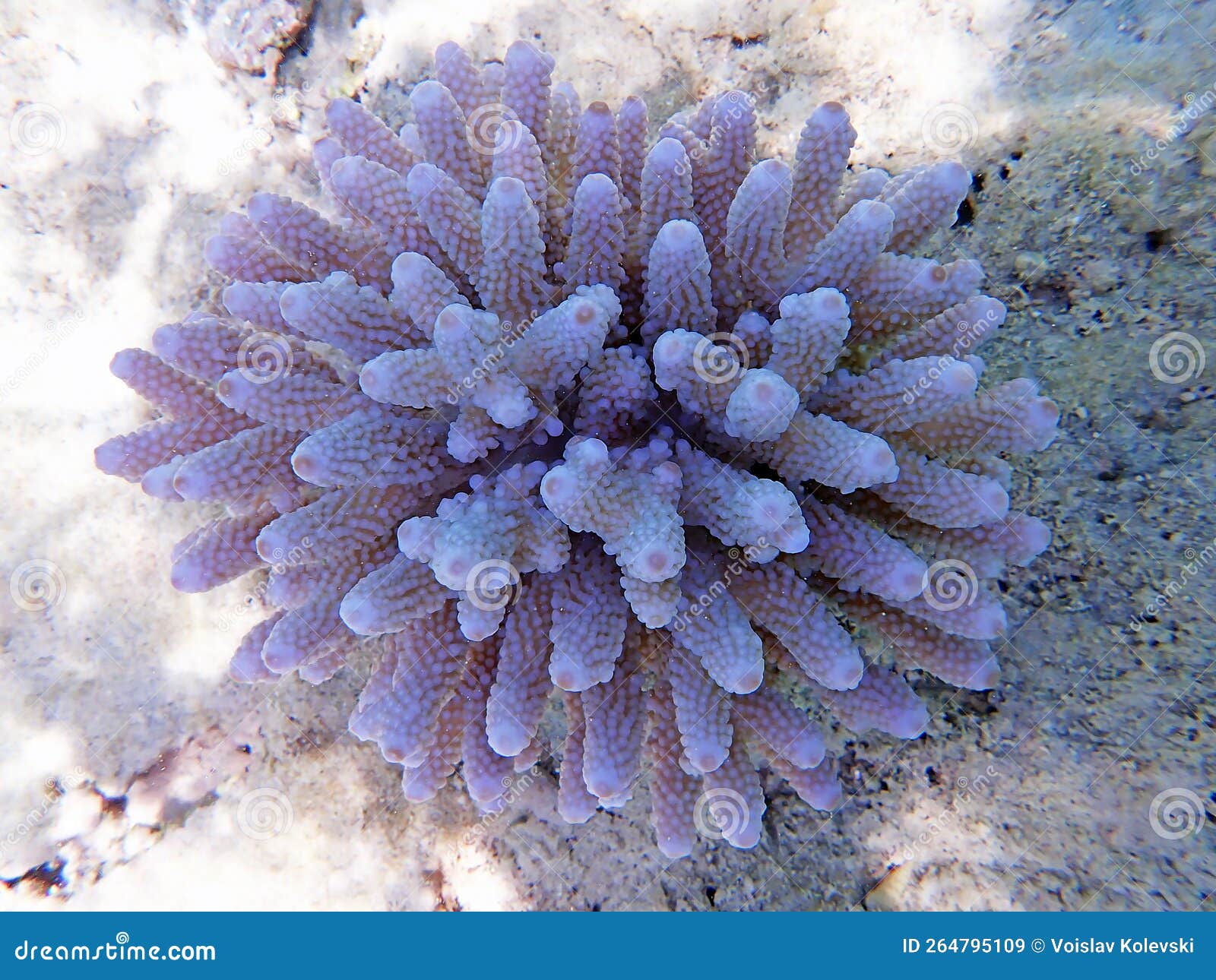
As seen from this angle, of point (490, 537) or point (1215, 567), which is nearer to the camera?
point (490, 537)

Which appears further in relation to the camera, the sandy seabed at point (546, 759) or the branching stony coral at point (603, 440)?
the sandy seabed at point (546, 759)

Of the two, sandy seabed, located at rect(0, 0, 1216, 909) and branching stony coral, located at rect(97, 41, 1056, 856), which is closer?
branching stony coral, located at rect(97, 41, 1056, 856)

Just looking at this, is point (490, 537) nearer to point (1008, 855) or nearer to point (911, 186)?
point (911, 186)

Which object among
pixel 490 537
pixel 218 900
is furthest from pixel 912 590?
pixel 218 900
